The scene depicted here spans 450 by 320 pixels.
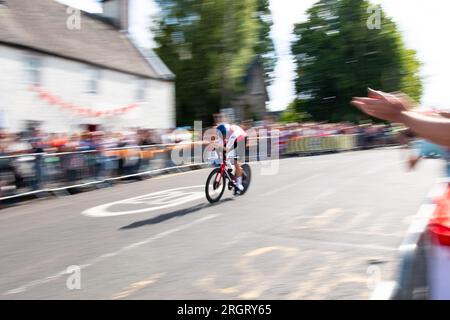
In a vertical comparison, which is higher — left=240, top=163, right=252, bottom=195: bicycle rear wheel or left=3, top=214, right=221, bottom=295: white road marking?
left=240, top=163, right=252, bottom=195: bicycle rear wheel

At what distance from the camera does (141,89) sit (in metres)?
30.4

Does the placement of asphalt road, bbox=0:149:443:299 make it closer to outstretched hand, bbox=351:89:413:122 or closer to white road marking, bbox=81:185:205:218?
white road marking, bbox=81:185:205:218

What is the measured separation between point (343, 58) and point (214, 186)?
40480mm

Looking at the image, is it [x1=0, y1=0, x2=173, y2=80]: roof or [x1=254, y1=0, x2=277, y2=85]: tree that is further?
[x1=254, y1=0, x2=277, y2=85]: tree

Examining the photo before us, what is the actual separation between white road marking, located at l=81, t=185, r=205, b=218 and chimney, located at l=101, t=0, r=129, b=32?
82.2ft

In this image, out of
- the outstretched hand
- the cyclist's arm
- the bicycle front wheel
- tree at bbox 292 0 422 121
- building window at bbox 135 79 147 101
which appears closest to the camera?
the cyclist's arm

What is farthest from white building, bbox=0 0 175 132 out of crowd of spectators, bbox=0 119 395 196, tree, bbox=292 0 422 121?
tree, bbox=292 0 422 121

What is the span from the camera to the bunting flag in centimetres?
2284

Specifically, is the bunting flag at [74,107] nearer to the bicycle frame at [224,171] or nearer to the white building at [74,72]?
the white building at [74,72]

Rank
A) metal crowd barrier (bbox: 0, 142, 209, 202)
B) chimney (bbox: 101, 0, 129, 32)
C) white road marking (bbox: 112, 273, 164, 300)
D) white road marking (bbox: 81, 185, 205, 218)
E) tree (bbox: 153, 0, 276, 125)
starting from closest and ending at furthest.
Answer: white road marking (bbox: 112, 273, 164, 300) → white road marking (bbox: 81, 185, 205, 218) → metal crowd barrier (bbox: 0, 142, 209, 202) → chimney (bbox: 101, 0, 129, 32) → tree (bbox: 153, 0, 276, 125)

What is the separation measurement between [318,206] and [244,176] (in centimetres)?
242

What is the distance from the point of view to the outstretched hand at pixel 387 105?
2170 millimetres

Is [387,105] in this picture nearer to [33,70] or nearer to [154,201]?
[154,201]
